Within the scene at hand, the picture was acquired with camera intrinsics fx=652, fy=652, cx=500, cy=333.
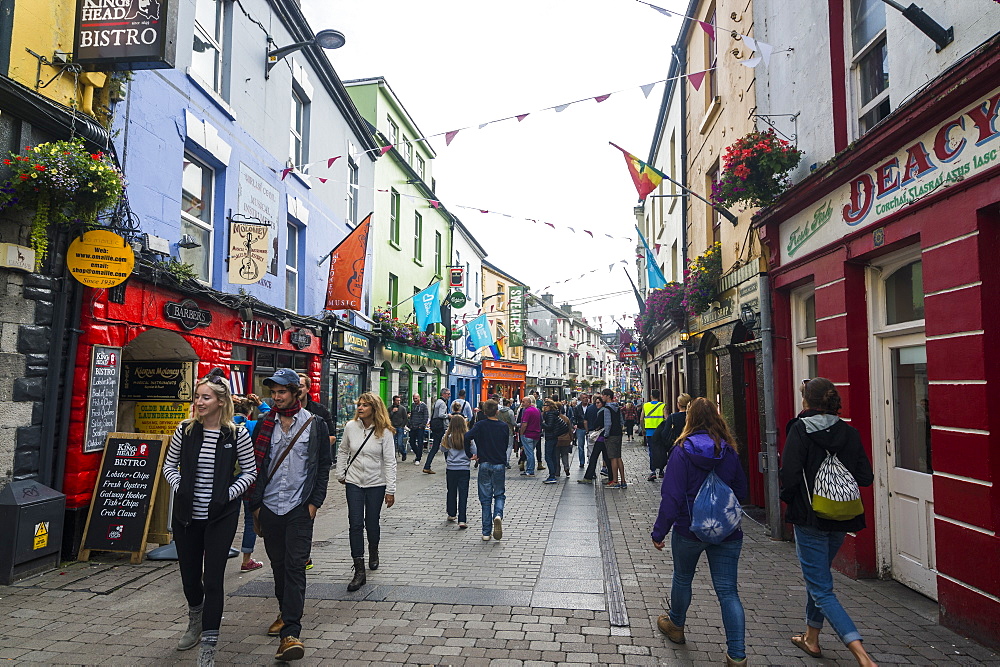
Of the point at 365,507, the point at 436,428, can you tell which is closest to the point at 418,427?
the point at 436,428

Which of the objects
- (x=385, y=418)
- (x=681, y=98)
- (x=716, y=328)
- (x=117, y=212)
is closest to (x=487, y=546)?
(x=385, y=418)

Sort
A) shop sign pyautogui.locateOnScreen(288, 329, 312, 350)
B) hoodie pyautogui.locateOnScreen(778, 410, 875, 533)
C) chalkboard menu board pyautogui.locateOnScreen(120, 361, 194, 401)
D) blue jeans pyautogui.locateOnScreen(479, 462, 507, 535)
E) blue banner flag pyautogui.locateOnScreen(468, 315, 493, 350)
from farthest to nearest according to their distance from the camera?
blue banner flag pyautogui.locateOnScreen(468, 315, 493, 350), shop sign pyautogui.locateOnScreen(288, 329, 312, 350), chalkboard menu board pyautogui.locateOnScreen(120, 361, 194, 401), blue jeans pyautogui.locateOnScreen(479, 462, 507, 535), hoodie pyautogui.locateOnScreen(778, 410, 875, 533)

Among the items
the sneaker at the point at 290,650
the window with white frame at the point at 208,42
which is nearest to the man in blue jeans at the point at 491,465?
the sneaker at the point at 290,650

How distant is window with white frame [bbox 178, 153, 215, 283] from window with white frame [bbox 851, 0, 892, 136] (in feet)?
27.1

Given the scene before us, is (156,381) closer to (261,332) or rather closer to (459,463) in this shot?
(261,332)

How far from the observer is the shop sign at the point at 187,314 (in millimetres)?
8266

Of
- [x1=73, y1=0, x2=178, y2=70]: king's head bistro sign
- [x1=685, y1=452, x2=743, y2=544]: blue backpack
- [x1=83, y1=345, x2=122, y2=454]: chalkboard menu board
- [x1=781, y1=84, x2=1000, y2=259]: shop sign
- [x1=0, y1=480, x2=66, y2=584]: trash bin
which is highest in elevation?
[x1=73, y1=0, x2=178, y2=70]: king's head bistro sign

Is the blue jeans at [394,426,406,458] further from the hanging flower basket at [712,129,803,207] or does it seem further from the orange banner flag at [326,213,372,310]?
the hanging flower basket at [712,129,803,207]

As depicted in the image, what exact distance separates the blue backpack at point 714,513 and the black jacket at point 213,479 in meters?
2.98

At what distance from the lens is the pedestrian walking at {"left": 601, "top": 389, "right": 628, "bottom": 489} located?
11797 mm

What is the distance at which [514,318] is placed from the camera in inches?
1415

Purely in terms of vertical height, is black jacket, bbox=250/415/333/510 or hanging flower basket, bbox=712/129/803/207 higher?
A: hanging flower basket, bbox=712/129/803/207

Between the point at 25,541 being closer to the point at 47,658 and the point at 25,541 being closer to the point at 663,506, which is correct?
the point at 47,658

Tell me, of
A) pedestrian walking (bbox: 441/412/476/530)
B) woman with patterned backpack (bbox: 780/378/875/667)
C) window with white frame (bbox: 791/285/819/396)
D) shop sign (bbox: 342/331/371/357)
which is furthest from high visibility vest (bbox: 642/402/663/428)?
woman with patterned backpack (bbox: 780/378/875/667)
